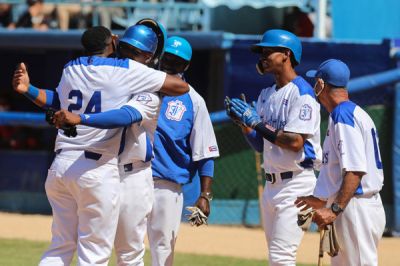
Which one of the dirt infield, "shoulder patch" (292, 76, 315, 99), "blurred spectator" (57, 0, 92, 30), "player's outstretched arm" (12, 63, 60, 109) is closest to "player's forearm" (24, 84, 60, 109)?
"player's outstretched arm" (12, 63, 60, 109)

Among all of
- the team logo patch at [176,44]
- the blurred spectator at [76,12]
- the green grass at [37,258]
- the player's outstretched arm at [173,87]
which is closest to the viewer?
the player's outstretched arm at [173,87]

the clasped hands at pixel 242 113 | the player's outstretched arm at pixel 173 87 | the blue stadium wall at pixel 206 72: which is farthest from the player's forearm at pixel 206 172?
the blue stadium wall at pixel 206 72

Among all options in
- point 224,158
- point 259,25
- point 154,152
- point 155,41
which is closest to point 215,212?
point 224,158

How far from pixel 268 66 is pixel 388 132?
17.6ft

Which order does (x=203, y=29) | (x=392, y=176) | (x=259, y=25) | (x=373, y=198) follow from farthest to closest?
(x=259, y=25) < (x=203, y=29) < (x=392, y=176) < (x=373, y=198)

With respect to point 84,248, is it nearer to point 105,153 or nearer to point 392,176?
point 105,153

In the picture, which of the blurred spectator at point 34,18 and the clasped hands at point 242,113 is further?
the blurred spectator at point 34,18

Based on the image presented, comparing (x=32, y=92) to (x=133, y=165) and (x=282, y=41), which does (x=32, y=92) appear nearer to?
(x=133, y=165)

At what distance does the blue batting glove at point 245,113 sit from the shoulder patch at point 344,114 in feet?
2.80

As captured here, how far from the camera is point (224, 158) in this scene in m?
12.5

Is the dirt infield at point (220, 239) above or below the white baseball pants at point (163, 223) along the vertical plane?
below

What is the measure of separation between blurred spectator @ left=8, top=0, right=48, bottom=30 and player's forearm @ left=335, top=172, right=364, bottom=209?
9067mm

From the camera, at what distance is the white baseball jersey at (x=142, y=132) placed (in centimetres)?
618

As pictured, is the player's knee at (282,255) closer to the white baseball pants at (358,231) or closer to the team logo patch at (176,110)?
the white baseball pants at (358,231)
